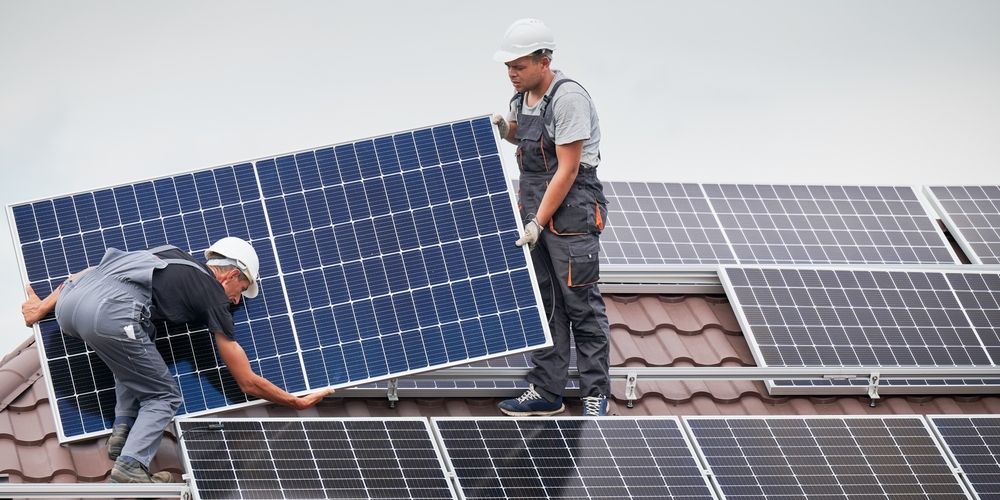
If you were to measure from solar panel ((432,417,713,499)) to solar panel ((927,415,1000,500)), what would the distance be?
2.24 metres

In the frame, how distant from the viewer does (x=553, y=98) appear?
12391mm

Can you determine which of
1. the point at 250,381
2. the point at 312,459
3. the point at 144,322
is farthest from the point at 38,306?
the point at 312,459

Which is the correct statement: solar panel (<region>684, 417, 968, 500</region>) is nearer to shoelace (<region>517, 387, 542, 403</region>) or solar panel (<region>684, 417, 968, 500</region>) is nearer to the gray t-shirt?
shoelace (<region>517, 387, 542, 403</region>)

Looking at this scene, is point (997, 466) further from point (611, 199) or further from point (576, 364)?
point (611, 199)

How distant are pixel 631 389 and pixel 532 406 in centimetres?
89

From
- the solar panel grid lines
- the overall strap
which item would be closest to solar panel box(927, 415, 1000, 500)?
the solar panel grid lines

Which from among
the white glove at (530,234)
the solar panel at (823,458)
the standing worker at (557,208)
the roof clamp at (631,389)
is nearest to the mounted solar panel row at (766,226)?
the roof clamp at (631,389)

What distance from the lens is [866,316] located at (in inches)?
564

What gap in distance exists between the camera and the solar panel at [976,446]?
12.2m

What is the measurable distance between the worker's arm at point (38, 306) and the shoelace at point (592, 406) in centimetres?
404

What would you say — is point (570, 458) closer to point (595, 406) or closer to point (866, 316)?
point (595, 406)

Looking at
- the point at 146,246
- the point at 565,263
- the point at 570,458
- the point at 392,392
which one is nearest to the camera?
the point at 570,458

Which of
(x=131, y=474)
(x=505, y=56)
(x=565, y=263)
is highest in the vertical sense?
(x=505, y=56)

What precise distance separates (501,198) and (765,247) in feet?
13.3
